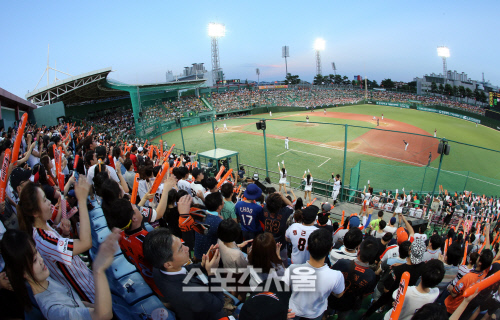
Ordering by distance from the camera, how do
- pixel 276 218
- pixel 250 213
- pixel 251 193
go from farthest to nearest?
pixel 251 193 → pixel 250 213 → pixel 276 218

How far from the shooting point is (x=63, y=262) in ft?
7.78

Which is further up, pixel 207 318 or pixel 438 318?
pixel 438 318

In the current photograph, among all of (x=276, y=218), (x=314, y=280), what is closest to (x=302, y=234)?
(x=276, y=218)

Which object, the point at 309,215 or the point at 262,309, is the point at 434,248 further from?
the point at 262,309

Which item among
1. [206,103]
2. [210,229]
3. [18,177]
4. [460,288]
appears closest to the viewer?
[460,288]

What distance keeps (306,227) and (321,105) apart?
59.0 meters

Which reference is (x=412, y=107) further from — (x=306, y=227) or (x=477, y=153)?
(x=306, y=227)

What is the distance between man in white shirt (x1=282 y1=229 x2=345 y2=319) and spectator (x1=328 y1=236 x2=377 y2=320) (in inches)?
18.5

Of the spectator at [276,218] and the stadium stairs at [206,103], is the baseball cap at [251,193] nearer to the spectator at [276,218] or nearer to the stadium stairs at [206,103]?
the spectator at [276,218]

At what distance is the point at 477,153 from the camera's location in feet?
86.5

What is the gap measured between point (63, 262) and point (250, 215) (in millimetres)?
2747

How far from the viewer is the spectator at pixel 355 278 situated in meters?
3.29

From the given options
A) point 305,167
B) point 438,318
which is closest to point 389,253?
point 438,318

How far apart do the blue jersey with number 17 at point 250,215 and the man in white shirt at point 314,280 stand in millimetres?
1671
